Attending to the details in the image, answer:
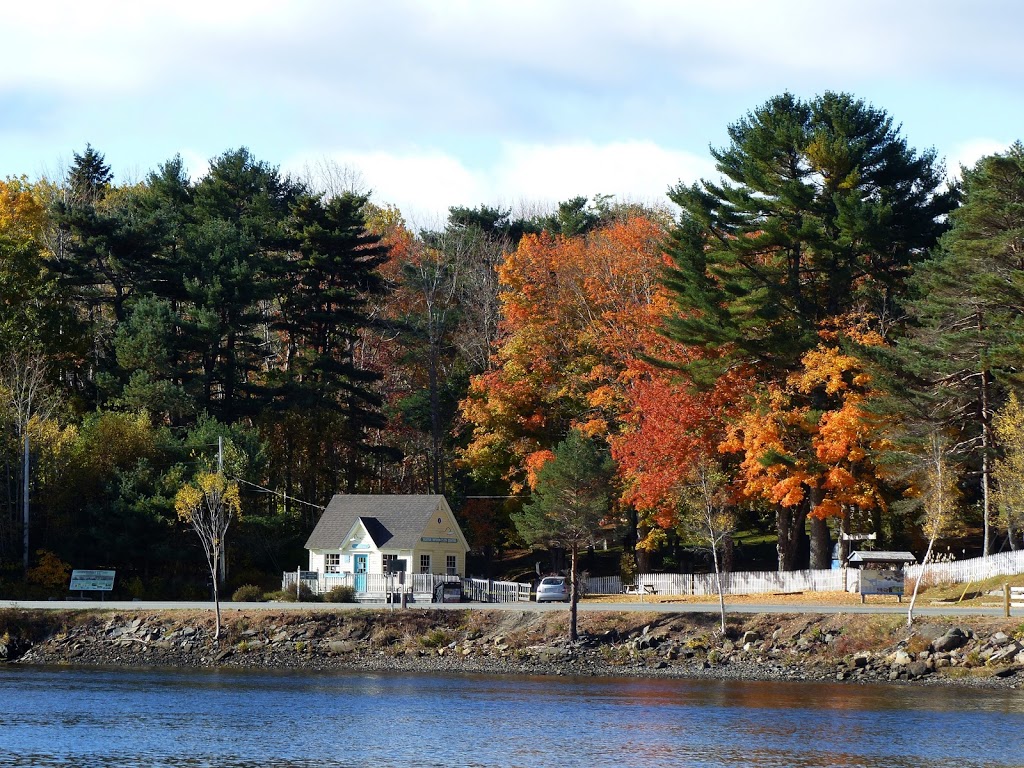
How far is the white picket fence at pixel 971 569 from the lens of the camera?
56.4 meters

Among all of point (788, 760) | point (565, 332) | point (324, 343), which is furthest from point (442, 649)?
point (324, 343)

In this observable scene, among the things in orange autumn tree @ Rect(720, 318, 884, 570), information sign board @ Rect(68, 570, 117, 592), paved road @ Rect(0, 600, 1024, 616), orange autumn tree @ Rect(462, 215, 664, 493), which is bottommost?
paved road @ Rect(0, 600, 1024, 616)

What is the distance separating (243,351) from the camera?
83.4 meters

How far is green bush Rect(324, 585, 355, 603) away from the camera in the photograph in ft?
207

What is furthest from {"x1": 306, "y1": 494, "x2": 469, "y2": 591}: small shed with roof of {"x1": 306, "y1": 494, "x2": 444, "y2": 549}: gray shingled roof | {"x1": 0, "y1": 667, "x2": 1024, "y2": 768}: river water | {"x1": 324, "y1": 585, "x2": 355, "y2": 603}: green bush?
{"x1": 0, "y1": 667, "x2": 1024, "y2": 768}: river water

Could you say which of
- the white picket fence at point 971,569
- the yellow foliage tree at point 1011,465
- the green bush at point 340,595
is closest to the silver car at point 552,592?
the green bush at point 340,595

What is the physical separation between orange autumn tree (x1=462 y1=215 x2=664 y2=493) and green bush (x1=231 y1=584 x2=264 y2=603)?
17.0 m

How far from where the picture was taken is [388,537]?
228ft

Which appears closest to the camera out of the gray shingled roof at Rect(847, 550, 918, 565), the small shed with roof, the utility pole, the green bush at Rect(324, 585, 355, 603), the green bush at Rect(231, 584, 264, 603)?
the gray shingled roof at Rect(847, 550, 918, 565)

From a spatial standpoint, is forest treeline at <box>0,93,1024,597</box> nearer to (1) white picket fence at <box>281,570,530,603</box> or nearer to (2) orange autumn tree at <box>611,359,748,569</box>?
(2) orange autumn tree at <box>611,359,748,569</box>

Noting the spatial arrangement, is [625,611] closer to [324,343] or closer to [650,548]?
[650,548]

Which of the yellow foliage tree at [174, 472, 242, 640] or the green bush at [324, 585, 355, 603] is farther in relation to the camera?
the green bush at [324, 585, 355, 603]

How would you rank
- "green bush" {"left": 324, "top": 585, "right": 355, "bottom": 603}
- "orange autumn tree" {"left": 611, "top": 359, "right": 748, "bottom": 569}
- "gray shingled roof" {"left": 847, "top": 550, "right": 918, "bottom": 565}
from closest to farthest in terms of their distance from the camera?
"gray shingled roof" {"left": 847, "top": 550, "right": 918, "bottom": 565}, "green bush" {"left": 324, "top": 585, "right": 355, "bottom": 603}, "orange autumn tree" {"left": 611, "top": 359, "right": 748, "bottom": 569}

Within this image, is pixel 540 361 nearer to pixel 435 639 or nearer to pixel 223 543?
pixel 223 543
